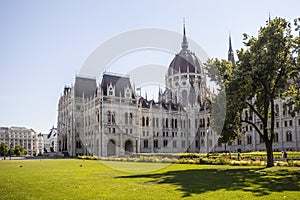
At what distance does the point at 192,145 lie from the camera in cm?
10438

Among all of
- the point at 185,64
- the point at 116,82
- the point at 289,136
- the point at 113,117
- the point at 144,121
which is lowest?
the point at 289,136

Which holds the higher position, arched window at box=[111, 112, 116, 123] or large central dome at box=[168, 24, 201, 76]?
large central dome at box=[168, 24, 201, 76]

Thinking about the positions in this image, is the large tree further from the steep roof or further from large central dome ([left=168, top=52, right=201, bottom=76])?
large central dome ([left=168, top=52, right=201, bottom=76])

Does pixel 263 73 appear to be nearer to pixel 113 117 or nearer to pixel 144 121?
pixel 113 117

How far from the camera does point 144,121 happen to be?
3659 inches

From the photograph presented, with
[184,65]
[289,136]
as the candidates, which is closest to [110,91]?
[289,136]

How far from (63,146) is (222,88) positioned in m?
84.9

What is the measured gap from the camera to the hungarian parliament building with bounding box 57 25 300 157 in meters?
80.9

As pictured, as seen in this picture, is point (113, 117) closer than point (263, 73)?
No

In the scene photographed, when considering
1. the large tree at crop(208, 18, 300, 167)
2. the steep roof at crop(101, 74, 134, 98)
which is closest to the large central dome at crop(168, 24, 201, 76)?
the steep roof at crop(101, 74, 134, 98)

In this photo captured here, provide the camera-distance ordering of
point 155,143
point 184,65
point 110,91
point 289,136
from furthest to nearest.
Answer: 1. point 184,65
2. point 155,143
3. point 110,91
4. point 289,136

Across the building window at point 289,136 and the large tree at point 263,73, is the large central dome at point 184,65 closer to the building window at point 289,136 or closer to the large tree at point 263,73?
the building window at point 289,136

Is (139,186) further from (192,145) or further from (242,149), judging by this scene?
(192,145)

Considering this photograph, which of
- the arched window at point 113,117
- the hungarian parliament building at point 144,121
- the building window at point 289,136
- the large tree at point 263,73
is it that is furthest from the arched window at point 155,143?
the large tree at point 263,73
